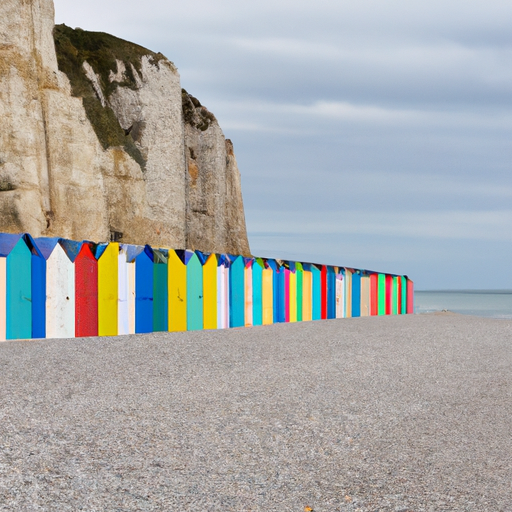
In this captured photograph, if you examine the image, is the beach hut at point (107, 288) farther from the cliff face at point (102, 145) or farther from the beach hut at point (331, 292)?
the beach hut at point (331, 292)

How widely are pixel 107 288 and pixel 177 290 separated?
1547 mm

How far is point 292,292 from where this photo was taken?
1558cm

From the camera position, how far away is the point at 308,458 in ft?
14.0

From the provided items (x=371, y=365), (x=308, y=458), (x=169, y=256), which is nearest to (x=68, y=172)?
(x=169, y=256)

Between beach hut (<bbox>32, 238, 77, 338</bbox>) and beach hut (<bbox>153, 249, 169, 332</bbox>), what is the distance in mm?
1735

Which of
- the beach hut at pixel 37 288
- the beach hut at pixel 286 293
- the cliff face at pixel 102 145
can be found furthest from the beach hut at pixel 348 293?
the beach hut at pixel 37 288

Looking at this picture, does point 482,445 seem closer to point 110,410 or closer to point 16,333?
point 110,410

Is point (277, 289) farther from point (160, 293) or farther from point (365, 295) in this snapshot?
point (365, 295)

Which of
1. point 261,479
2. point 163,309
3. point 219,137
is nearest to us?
point 261,479

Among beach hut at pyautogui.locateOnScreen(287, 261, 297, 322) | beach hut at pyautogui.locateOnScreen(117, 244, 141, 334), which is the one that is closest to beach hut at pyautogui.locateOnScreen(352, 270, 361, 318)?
beach hut at pyautogui.locateOnScreen(287, 261, 297, 322)

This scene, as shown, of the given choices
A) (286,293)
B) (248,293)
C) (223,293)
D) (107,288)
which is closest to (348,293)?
(286,293)

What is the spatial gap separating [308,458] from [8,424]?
2148mm

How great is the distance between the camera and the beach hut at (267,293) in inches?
567

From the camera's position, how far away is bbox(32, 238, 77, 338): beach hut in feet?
31.9
